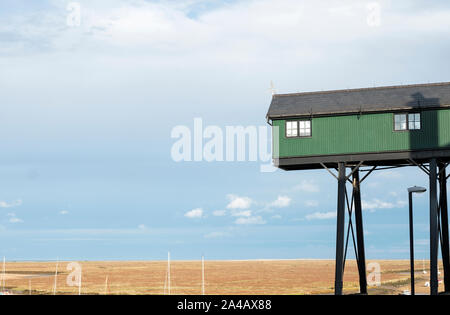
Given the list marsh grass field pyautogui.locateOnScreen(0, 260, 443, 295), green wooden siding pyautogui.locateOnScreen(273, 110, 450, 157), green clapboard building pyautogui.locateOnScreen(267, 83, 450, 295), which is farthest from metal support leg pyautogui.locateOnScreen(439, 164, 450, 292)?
marsh grass field pyautogui.locateOnScreen(0, 260, 443, 295)

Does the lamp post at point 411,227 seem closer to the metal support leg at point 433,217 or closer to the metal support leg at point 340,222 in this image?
the metal support leg at point 433,217

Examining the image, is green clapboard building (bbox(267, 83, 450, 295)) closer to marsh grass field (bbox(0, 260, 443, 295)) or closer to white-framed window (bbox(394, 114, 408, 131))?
white-framed window (bbox(394, 114, 408, 131))

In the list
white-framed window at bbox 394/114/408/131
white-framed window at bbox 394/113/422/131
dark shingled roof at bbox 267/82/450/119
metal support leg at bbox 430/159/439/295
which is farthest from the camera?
dark shingled roof at bbox 267/82/450/119

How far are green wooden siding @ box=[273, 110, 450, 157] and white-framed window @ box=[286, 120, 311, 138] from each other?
0.22 m

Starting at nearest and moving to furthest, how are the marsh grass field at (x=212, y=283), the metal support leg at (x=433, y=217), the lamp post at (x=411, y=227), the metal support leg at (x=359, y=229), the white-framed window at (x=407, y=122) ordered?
the metal support leg at (x=433, y=217) → the lamp post at (x=411, y=227) → the white-framed window at (x=407, y=122) → the metal support leg at (x=359, y=229) → the marsh grass field at (x=212, y=283)

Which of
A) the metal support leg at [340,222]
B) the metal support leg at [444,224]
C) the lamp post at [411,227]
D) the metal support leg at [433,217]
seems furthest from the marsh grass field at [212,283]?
the metal support leg at [433,217]

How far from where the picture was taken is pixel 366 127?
33.2m

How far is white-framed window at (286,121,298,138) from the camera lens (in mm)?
33909

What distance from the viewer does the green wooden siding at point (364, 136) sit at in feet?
106
